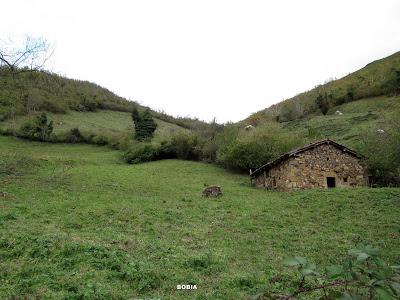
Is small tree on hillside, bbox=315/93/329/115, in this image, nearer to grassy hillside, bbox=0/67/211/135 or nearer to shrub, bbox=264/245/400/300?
grassy hillside, bbox=0/67/211/135

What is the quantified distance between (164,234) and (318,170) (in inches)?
624

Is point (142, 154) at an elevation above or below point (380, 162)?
above

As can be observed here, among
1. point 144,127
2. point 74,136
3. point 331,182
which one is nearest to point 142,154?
point 144,127

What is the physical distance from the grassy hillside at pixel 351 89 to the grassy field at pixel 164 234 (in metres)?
35.1

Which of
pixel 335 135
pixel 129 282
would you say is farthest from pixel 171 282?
pixel 335 135

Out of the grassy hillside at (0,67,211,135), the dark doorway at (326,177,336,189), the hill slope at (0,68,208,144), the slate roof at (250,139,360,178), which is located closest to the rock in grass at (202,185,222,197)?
the slate roof at (250,139,360,178)

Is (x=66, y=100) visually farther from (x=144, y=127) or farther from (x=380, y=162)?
(x=380, y=162)

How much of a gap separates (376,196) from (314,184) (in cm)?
652

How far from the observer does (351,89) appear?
5631 cm

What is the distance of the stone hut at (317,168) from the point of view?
2559 centimetres

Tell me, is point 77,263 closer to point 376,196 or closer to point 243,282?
point 243,282

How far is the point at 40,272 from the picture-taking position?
342 inches

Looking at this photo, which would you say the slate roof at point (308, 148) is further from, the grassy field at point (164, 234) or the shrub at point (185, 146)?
the shrub at point (185, 146)

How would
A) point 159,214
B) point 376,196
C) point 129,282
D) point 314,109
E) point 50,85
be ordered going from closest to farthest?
1. point 129,282
2. point 159,214
3. point 376,196
4. point 314,109
5. point 50,85
